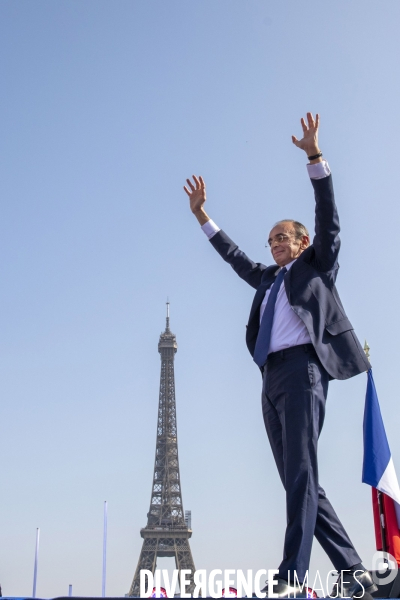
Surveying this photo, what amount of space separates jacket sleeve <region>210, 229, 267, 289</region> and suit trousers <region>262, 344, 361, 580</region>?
0.99 meters

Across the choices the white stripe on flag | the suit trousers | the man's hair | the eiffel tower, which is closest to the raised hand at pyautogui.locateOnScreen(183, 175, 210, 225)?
the man's hair

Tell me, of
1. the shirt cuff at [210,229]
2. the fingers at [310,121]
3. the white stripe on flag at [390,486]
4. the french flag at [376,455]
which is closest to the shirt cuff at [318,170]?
the fingers at [310,121]

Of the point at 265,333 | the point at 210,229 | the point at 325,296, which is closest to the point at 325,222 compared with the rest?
the point at 325,296

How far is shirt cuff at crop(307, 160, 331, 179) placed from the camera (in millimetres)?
4211

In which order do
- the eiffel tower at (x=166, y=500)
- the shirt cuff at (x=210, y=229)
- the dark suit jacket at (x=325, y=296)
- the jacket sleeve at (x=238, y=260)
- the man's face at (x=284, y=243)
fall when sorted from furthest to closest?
the eiffel tower at (x=166, y=500) → the shirt cuff at (x=210, y=229) → the jacket sleeve at (x=238, y=260) → the man's face at (x=284, y=243) → the dark suit jacket at (x=325, y=296)

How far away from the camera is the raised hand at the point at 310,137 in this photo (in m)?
4.30

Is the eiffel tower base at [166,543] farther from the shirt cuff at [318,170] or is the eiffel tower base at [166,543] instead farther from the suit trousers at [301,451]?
the shirt cuff at [318,170]

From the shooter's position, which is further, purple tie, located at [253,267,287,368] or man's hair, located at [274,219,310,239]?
man's hair, located at [274,219,310,239]

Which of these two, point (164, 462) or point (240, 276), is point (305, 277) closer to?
point (240, 276)

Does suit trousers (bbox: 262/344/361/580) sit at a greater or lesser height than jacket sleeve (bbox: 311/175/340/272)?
lesser

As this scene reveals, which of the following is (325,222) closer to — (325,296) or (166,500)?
(325,296)

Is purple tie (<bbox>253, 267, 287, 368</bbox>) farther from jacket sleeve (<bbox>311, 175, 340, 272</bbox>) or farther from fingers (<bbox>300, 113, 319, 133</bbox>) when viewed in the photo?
fingers (<bbox>300, 113, 319, 133</bbox>)

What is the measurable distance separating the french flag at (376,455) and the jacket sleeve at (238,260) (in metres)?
1.08

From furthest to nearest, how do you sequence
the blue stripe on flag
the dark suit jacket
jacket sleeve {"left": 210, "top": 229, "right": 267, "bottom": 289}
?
jacket sleeve {"left": 210, "top": 229, "right": 267, "bottom": 289} < the blue stripe on flag < the dark suit jacket
